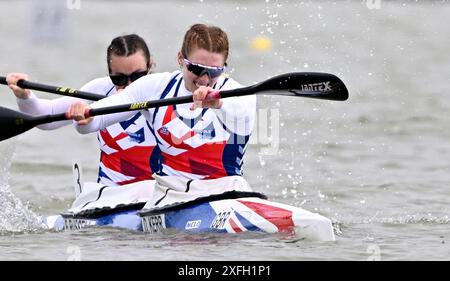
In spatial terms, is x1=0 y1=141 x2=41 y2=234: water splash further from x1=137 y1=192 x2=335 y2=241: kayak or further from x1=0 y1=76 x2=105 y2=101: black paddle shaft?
x1=137 y1=192 x2=335 y2=241: kayak

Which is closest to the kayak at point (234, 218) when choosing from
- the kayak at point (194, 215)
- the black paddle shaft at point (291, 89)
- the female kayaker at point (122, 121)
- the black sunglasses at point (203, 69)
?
the kayak at point (194, 215)

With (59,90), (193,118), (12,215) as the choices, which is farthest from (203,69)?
(12,215)

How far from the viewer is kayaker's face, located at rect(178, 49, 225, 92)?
8586mm

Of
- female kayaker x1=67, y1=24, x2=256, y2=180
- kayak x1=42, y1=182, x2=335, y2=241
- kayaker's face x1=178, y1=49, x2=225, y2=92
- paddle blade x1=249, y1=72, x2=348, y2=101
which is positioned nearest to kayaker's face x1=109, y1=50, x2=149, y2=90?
female kayaker x1=67, y1=24, x2=256, y2=180

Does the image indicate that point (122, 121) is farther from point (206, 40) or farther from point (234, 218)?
point (234, 218)

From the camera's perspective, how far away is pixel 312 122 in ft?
56.4

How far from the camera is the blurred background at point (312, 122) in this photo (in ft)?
32.1

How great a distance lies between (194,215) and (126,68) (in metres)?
1.46

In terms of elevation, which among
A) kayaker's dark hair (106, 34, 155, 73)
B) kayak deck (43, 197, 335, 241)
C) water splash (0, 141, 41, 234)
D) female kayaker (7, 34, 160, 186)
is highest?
kayaker's dark hair (106, 34, 155, 73)

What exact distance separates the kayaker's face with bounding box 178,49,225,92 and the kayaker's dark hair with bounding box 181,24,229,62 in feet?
0.11

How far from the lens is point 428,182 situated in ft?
42.8
